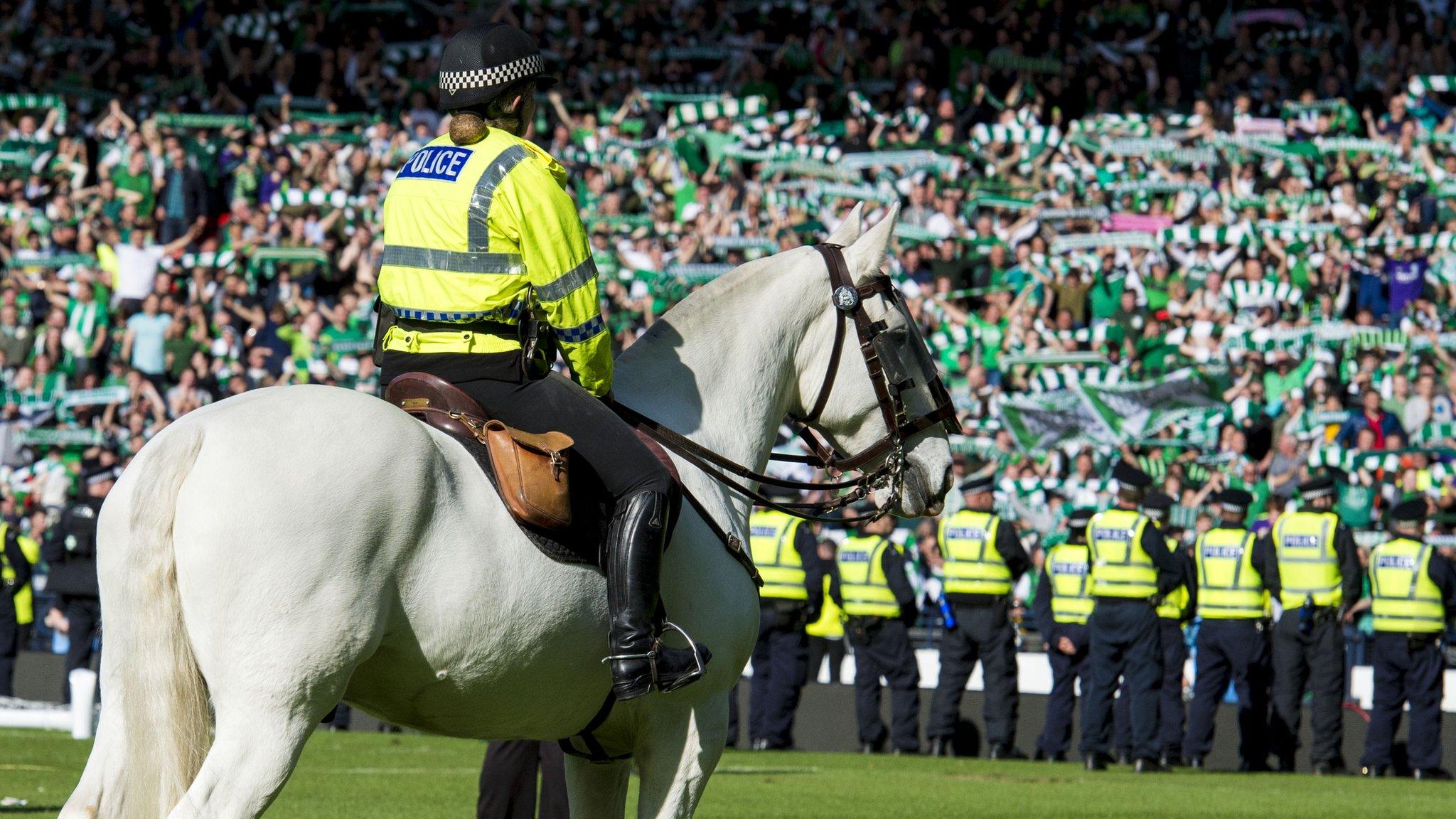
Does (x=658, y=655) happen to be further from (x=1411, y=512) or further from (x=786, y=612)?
(x=786, y=612)

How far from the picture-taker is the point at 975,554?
53.2 feet

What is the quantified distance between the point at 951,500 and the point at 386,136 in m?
11.4

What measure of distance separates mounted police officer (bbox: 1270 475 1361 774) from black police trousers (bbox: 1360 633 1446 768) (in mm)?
293

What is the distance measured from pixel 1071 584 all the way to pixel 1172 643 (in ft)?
3.23

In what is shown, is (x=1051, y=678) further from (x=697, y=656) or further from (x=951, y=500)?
(x=697, y=656)

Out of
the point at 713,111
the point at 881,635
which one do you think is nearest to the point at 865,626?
the point at 881,635

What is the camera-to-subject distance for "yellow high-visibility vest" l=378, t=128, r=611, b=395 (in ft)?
16.9

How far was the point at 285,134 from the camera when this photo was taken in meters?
25.4

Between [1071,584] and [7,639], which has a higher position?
[1071,584]

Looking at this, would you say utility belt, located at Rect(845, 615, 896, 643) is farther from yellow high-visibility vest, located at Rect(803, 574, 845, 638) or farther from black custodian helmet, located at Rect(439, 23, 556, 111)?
black custodian helmet, located at Rect(439, 23, 556, 111)

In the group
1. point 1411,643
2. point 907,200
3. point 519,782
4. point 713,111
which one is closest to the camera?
point 519,782

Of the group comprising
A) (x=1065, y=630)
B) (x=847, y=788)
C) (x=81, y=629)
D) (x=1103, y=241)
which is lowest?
(x=81, y=629)

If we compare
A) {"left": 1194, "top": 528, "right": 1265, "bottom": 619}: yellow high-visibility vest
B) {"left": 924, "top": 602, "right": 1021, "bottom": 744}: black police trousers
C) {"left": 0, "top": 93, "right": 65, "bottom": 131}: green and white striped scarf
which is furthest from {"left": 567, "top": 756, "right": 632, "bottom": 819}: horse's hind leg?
{"left": 0, "top": 93, "right": 65, "bottom": 131}: green and white striped scarf

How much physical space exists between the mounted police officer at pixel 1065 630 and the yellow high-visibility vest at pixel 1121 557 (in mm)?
319
